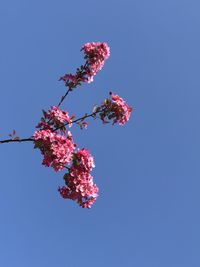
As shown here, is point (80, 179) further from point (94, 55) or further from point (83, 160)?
point (94, 55)

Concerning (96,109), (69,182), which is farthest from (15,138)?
(96,109)

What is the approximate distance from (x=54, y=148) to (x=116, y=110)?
89.4 inches

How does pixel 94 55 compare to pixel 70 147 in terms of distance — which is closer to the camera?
pixel 70 147

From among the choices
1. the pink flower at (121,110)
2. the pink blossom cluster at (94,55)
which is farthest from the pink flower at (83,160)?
the pink blossom cluster at (94,55)

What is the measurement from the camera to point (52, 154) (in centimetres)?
821

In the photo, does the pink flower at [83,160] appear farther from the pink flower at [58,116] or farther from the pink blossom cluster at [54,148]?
the pink flower at [58,116]

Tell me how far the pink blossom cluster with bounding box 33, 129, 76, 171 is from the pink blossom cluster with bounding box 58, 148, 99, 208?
220mm

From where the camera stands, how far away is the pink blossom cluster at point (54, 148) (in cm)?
823

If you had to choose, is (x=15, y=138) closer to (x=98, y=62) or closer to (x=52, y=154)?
(x=52, y=154)

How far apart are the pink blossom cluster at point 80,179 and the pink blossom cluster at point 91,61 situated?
108 inches

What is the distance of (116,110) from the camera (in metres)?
9.88

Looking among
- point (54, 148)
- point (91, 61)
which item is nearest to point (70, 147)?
point (54, 148)

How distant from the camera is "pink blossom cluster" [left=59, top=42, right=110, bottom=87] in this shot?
10.7m

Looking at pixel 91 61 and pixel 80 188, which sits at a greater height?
pixel 91 61
